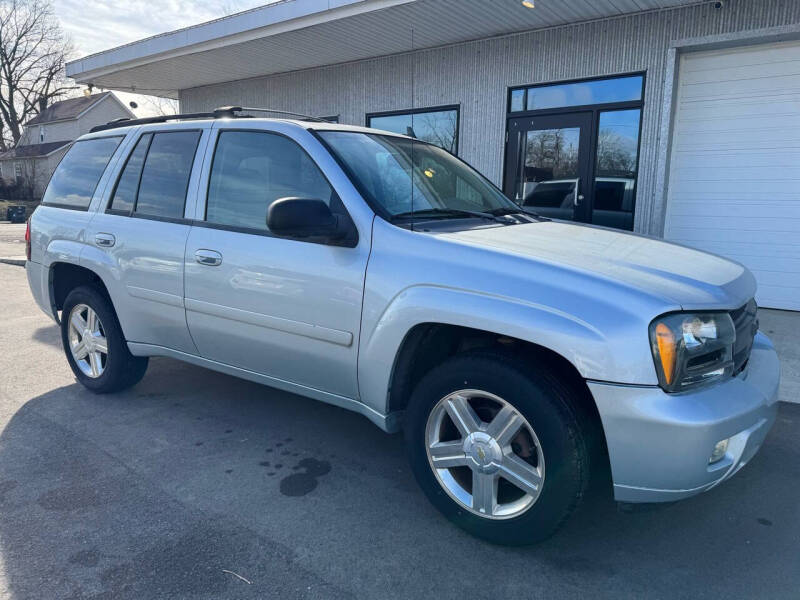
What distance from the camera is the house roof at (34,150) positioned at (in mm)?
41188

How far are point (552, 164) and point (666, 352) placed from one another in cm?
657

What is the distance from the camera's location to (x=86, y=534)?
8.60 feet

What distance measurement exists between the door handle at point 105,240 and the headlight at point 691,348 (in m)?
3.40

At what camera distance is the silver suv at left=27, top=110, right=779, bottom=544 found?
7.20 ft

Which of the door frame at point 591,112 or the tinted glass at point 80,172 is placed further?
the door frame at point 591,112

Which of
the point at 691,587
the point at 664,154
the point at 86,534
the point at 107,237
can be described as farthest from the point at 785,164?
the point at 86,534

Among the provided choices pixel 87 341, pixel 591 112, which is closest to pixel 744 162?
pixel 591 112

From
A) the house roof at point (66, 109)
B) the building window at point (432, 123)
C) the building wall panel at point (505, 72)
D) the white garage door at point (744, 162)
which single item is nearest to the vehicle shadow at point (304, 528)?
the building wall panel at point (505, 72)

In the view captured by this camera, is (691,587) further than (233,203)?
No

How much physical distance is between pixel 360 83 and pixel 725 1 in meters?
5.62

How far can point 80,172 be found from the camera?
14.5 ft

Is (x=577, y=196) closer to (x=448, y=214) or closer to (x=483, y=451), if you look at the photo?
(x=448, y=214)

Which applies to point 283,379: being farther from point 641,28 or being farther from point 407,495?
point 641,28

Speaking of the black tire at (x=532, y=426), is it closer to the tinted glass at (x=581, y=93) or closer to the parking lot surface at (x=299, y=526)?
the parking lot surface at (x=299, y=526)
